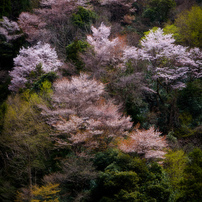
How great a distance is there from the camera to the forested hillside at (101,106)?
8.71 metres

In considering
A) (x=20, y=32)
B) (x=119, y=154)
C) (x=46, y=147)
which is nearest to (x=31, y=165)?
(x=46, y=147)

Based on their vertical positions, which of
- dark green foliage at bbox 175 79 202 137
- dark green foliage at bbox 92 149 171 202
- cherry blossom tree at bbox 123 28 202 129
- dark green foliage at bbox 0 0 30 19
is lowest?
dark green foliage at bbox 92 149 171 202

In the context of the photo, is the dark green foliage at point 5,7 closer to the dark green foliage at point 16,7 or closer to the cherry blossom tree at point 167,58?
the dark green foliage at point 16,7

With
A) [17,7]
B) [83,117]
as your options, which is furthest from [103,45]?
[17,7]

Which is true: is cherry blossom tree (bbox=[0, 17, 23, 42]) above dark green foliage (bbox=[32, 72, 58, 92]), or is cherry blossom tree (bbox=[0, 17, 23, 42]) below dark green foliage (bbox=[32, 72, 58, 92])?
above

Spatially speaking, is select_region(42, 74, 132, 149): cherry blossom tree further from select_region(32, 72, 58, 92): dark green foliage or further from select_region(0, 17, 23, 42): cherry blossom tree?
select_region(0, 17, 23, 42): cherry blossom tree

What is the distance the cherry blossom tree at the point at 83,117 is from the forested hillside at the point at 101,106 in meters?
0.06

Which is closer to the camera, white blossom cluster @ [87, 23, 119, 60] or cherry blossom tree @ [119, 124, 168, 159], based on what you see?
cherry blossom tree @ [119, 124, 168, 159]

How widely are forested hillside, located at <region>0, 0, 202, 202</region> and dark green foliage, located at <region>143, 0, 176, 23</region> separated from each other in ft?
0.34

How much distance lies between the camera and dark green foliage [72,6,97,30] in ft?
64.3

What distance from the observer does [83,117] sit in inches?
437

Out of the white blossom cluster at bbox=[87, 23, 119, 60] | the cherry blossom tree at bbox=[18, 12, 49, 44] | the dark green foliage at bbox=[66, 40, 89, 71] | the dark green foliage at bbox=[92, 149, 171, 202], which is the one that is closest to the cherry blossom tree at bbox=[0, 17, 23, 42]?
the cherry blossom tree at bbox=[18, 12, 49, 44]

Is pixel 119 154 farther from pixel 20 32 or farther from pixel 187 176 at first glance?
A: pixel 20 32

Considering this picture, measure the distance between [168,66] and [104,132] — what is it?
25.7ft
